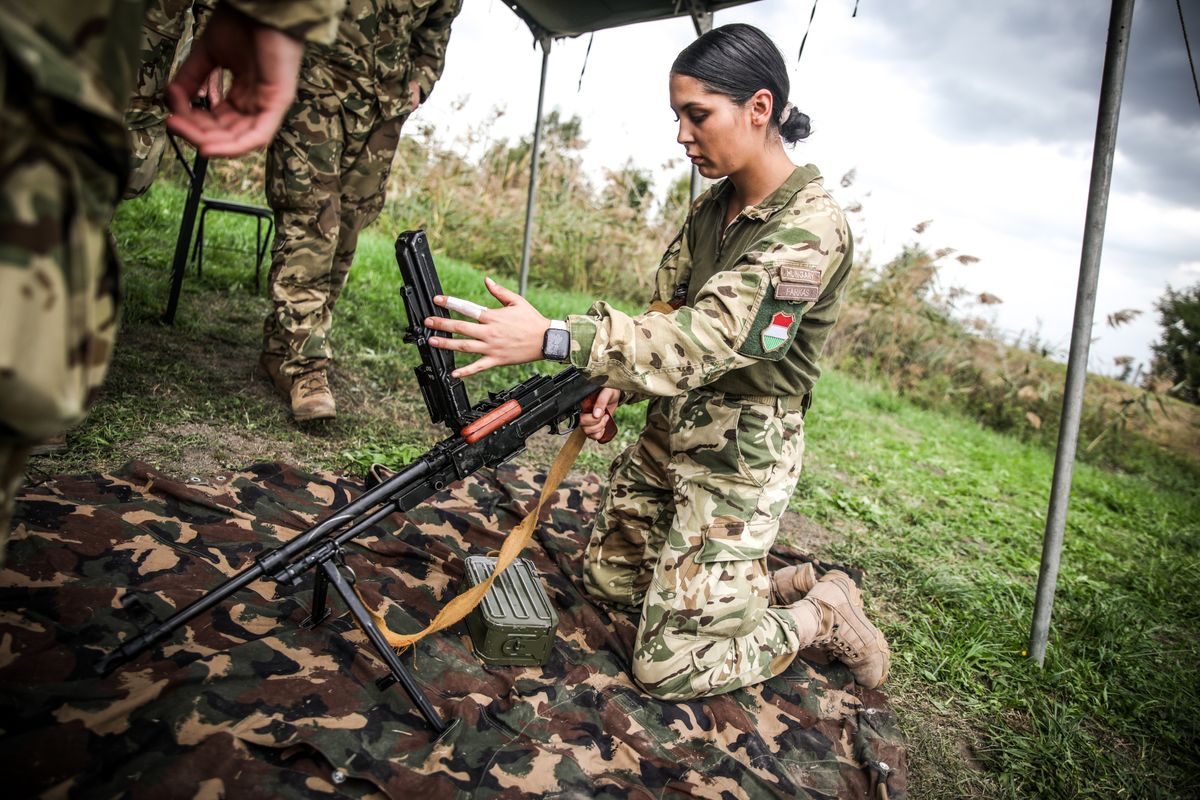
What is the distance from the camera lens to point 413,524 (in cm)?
317

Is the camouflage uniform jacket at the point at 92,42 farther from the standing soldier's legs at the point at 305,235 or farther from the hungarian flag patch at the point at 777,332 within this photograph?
the standing soldier's legs at the point at 305,235

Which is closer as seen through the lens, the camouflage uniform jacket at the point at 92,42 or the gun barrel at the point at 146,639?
the camouflage uniform jacket at the point at 92,42

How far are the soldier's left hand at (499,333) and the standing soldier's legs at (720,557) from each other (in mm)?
899

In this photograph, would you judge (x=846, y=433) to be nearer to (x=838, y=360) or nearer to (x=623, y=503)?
(x=838, y=360)

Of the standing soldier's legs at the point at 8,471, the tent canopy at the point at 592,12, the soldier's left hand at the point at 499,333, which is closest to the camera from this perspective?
the standing soldier's legs at the point at 8,471

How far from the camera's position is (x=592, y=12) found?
5.49 meters

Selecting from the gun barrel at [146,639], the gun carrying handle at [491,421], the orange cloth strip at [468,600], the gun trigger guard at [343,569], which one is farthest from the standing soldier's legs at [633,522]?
the gun barrel at [146,639]

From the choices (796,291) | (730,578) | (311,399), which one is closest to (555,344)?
(796,291)

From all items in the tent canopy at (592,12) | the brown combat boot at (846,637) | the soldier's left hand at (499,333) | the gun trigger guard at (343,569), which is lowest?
the brown combat boot at (846,637)

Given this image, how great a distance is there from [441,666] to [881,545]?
9.75 feet

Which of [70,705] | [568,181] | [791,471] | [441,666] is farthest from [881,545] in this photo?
[568,181]

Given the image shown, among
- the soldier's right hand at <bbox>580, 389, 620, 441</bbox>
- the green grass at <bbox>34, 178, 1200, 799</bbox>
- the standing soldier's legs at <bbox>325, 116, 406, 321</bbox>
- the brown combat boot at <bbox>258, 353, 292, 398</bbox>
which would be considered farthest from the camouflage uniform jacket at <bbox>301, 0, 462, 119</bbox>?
the soldier's right hand at <bbox>580, 389, 620, 441</bbox>

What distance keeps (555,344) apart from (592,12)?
14.5 feet

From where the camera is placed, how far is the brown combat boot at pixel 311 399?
3701 millimetres
